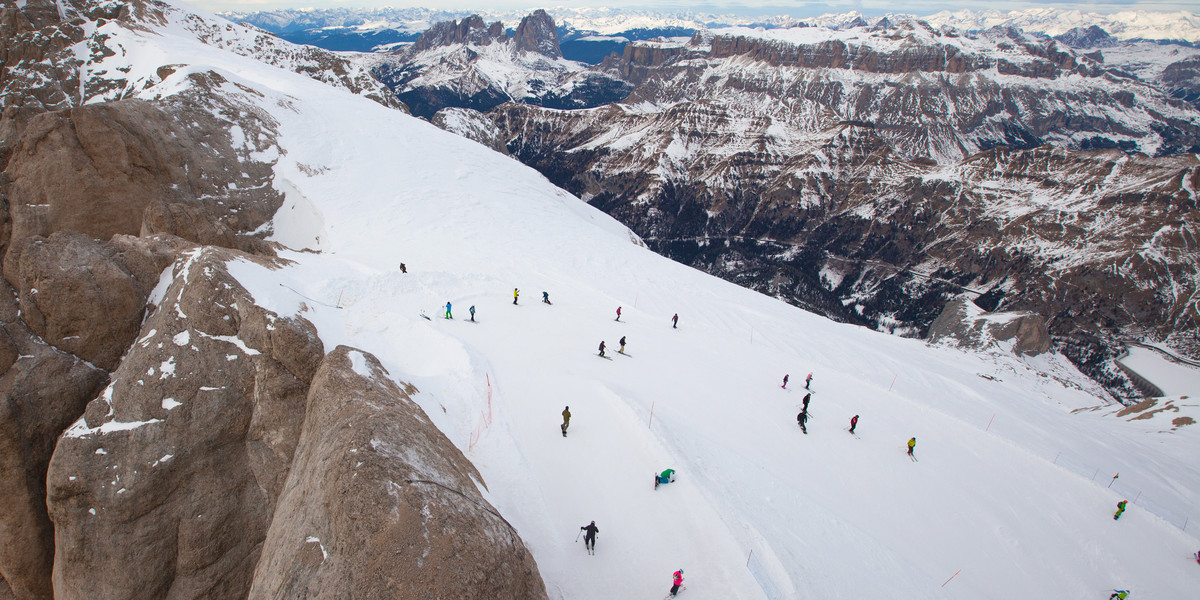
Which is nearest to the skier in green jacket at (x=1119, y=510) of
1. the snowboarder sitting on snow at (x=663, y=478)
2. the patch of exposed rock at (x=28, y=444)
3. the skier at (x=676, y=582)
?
the snowboarder sitting on snow at (x=663, y=478)

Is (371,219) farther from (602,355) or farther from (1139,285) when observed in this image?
(1139,285)

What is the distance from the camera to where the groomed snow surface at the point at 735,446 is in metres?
17.0


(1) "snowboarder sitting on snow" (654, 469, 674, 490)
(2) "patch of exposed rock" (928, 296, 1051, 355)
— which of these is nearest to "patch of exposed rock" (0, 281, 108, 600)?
(1) "snowboarder sitting on snow" (654, 469, 674, 490)

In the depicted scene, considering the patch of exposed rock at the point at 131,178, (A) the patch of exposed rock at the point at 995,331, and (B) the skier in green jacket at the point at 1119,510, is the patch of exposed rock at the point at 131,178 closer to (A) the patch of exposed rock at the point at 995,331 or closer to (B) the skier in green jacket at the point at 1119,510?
(B) the skier in green jacket at the point at 1119,510

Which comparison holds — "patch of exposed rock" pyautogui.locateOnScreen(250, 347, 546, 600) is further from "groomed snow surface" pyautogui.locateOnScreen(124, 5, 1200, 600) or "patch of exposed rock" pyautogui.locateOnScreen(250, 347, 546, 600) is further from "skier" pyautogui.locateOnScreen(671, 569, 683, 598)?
"skier" pyautogui.locateOnScreen(671, 569, 683, 598)

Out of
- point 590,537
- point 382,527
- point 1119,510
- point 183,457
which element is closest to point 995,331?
point 1119,510

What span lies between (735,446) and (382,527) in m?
15.8

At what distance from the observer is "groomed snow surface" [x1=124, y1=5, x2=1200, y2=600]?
17.0 meters

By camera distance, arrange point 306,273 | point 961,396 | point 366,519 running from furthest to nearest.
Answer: point 961,396
point 306,273
point 366,519

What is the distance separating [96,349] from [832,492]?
28.7 metres

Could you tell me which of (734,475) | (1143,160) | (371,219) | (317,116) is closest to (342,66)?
(317,116)

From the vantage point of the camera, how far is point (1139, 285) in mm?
149125

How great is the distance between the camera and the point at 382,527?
1108 centimetres

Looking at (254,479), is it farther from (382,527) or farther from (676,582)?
(676,582)
